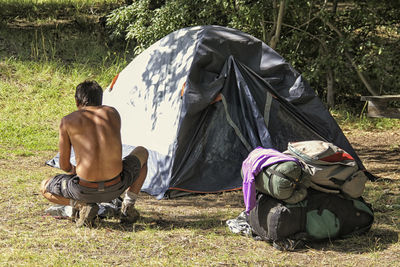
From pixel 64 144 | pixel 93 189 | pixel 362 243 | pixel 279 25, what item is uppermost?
pixel 279 25

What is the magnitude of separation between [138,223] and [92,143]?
818mm

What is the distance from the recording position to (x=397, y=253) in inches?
153

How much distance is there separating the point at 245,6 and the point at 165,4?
159 cm

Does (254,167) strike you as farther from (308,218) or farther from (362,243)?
(362,243)

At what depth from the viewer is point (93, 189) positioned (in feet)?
13.9

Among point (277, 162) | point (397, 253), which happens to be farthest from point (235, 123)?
point (397, 253)

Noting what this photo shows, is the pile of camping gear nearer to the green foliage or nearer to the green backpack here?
the green backpack

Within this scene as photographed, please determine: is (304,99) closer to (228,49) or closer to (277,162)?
(228,49)

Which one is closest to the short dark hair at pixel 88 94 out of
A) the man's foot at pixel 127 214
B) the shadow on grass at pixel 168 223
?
the man's foot at pixel 127 214

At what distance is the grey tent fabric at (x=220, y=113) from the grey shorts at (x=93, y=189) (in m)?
1.17

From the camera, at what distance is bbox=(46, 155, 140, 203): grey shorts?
4227 mm

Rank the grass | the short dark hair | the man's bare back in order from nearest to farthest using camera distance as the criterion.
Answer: the grass < the man's bare back < the short dark hair

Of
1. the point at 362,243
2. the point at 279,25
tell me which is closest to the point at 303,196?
the point at 362,243

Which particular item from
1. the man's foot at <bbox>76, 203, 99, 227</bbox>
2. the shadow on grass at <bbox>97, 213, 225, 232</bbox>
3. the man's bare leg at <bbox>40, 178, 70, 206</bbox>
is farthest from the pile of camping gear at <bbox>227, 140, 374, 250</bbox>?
the man's bare leg at <bbox>40, 178, 70, 206</bbox>
